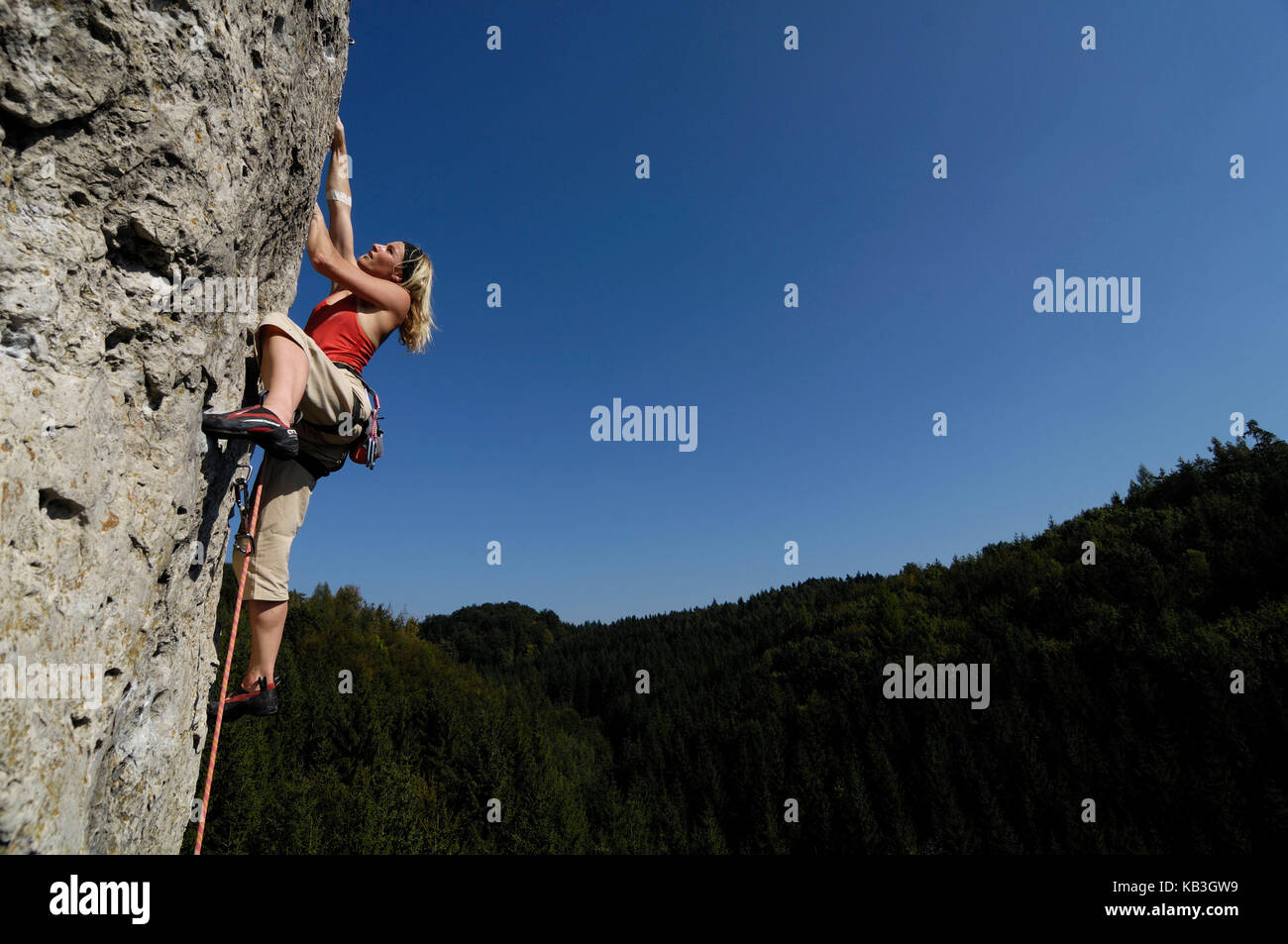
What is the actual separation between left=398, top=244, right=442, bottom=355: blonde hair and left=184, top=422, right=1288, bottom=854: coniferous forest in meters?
22.2

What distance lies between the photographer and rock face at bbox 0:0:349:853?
2105 millimetres

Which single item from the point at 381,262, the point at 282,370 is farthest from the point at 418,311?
the point at 282,370

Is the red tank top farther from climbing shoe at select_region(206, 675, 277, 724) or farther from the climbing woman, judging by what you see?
climbing shoe at select_region(206, 675, 277, 724)

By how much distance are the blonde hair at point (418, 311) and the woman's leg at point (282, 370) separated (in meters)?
1.27

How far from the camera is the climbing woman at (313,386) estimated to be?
326 centimetres

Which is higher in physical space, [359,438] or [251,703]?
[359,438]

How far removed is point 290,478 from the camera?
3812 mm

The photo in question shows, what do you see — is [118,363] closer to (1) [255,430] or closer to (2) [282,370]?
(1) [255,430]

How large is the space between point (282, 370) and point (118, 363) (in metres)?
0.78

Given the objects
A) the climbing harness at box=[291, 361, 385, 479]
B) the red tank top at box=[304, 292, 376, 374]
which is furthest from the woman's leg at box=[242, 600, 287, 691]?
the red tank top at box=[304, 292, 376, 374]
